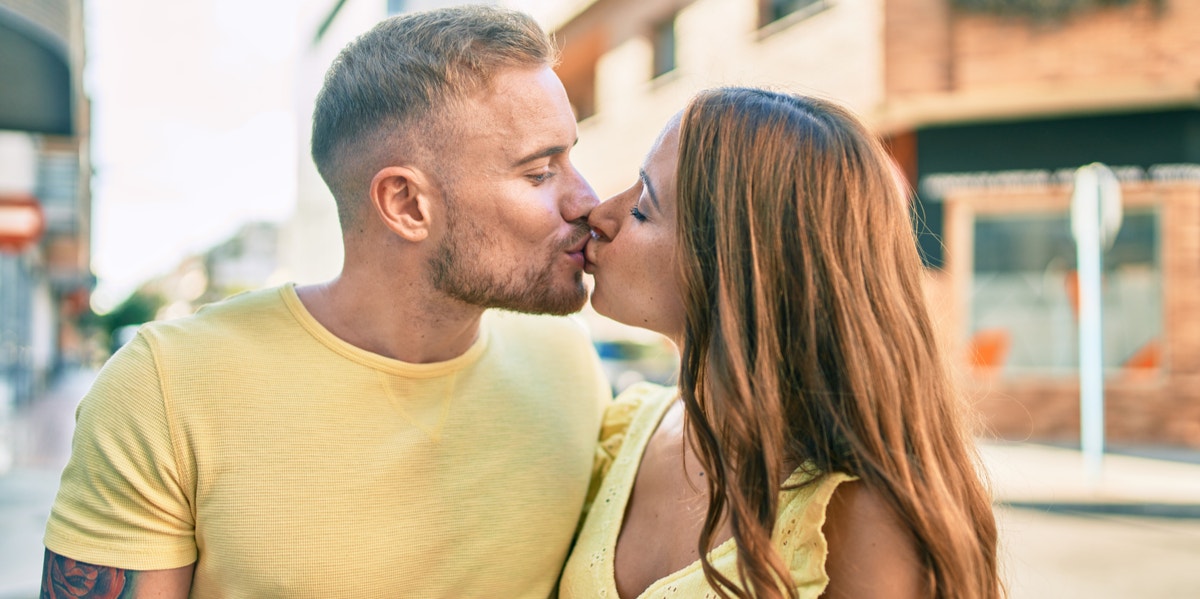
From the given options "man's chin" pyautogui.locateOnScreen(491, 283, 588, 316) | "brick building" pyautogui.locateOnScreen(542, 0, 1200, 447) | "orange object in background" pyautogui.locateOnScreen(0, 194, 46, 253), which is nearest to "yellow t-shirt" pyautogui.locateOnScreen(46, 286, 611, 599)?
"man's chin" pyautogui.locateOnScreen(491, 283, 588, 316)

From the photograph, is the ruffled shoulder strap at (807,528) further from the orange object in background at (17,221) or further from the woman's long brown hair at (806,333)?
the orange object in background at (17,221)

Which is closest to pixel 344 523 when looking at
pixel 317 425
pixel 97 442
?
pixel 317 425

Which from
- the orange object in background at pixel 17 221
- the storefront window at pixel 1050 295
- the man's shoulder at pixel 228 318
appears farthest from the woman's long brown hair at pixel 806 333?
the orange object in background at pixel 17 221

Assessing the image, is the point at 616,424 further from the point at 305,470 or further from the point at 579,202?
the point at 305,470

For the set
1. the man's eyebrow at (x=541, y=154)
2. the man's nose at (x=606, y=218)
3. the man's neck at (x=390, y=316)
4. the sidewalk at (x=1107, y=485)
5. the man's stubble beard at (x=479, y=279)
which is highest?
the man's eyebrow at (x=541, y=154)

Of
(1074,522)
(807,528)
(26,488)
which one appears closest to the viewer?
(807,528)

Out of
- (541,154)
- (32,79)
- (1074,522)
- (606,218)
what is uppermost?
(32,79)

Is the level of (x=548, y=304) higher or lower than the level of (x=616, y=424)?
higher

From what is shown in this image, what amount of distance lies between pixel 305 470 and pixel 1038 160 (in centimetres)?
1239

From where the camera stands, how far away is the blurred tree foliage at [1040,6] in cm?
1158

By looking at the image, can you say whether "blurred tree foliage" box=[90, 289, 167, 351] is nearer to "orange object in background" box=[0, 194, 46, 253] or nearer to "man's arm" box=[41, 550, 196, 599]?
"orange object in background" box=[0, 194, 46, 253]

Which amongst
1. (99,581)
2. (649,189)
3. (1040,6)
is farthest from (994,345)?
(99,581)

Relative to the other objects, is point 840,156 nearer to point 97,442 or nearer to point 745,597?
point 745,597

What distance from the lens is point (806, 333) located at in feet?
5.61
